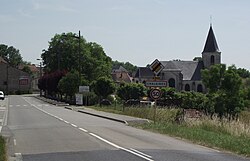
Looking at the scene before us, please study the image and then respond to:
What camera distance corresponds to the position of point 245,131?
21.6m

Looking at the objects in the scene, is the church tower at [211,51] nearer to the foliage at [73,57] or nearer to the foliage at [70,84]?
the foliage at [73,57]

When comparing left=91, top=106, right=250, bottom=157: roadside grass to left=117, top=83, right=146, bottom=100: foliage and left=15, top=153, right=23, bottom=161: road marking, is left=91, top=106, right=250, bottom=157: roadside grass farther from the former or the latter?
left=117, top=83, right=146, bottom=100: foliage

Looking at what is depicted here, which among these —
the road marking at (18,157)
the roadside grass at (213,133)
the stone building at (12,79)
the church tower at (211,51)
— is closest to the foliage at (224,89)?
the roadside grass at (213,133)

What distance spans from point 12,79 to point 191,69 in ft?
168

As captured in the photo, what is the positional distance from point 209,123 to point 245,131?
3943mm

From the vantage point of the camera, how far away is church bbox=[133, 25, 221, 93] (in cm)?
12950

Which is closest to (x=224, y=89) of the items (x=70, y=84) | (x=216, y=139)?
(x=70, y=84)

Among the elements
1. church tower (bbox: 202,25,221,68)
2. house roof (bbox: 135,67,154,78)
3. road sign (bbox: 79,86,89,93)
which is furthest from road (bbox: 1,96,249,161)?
house roof (bbox: 135,67,154,78)

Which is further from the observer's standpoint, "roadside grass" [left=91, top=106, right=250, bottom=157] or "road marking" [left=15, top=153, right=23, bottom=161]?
"roadside grass" [left=91, top=106, right=250, bottom=157]

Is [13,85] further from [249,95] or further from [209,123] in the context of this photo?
[209,123]

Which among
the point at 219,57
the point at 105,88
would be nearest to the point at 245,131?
the point at 105,88

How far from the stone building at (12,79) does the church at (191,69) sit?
122ft

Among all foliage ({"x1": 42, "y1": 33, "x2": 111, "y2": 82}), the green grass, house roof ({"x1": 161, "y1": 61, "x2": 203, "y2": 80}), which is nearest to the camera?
the green grass

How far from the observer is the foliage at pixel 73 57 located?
10700 centimetres
